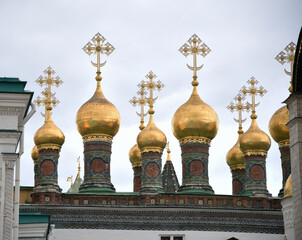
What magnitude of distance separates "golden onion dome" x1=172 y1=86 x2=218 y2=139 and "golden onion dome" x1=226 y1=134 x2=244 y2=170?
4.25 m

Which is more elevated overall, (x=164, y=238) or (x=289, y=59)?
(x=289, y=59)

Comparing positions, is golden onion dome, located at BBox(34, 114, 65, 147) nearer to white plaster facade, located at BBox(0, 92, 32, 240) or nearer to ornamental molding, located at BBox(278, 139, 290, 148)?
ornamental molding, located at BBox(278, 139, 290, 148)

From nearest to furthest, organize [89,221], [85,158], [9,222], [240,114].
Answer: [9,222] → [89,221] → [85,158] → [240,114]

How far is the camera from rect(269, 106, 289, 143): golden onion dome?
38.7 meters

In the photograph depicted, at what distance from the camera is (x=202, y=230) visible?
3506cm

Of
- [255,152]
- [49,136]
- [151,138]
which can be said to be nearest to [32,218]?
[49,136]

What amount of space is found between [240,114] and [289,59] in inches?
143

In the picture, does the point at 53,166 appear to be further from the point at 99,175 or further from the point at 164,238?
the point at 164,238

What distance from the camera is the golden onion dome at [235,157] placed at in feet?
135

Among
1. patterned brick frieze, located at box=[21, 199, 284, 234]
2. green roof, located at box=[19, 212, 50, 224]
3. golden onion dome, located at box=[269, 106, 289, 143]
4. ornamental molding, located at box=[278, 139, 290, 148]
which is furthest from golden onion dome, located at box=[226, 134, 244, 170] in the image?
green roof, located at box=[19, 212, 50, 224]

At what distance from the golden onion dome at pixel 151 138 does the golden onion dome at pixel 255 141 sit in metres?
3.35

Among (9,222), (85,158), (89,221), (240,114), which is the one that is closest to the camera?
(9,222)

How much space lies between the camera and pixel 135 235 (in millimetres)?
34781

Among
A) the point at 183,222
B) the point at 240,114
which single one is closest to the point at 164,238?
the point at 183,222
